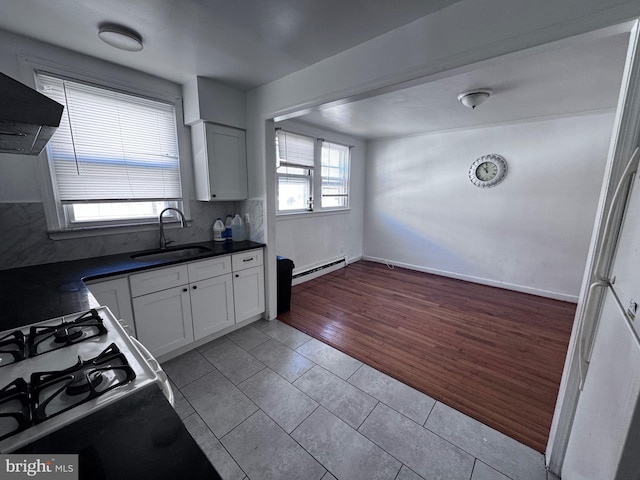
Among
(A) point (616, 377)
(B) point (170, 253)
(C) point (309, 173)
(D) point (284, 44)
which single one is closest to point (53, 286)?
(B) point (170, 253)

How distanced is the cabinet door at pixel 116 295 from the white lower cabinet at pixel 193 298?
0.13 feet

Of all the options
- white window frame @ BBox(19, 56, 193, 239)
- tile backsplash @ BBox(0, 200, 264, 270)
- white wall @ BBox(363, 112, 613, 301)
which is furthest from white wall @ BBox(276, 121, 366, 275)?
white window frame @ BBox(19, 56, 193, 239)

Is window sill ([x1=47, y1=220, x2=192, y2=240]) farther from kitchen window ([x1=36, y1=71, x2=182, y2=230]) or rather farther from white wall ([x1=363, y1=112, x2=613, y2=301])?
white wall ([x1=363, y1=112, x2=613, y2=301])

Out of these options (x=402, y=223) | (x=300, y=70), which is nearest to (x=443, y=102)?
(x=300, y=70)

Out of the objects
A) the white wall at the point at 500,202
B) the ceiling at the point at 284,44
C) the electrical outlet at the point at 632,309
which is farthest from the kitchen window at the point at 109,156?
the white wall at the point at 500,202

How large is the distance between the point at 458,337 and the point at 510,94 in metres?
2.46

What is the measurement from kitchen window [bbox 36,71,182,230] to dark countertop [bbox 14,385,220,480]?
2.04 m

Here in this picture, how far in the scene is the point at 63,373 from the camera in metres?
0.84

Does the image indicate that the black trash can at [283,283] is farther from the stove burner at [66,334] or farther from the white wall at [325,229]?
the stove burner at [66,334]

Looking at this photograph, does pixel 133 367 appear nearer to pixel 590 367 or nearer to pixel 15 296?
pixel 15 296

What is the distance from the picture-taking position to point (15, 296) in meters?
1.41

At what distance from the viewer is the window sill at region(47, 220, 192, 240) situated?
2.03 meters

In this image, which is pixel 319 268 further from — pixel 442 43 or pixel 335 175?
pixel 442 43

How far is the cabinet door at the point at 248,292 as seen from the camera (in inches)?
103
